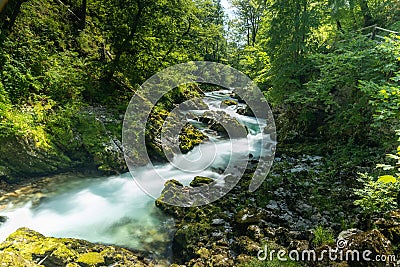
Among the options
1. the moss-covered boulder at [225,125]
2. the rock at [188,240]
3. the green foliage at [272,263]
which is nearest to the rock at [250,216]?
the rock at [188,240]

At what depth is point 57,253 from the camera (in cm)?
390

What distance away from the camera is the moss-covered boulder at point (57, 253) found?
3.74 metres

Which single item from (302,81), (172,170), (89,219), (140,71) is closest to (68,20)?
(140,71)

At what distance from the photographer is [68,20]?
10758mm

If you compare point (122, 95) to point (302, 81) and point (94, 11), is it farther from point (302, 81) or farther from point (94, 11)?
point (302, 81)

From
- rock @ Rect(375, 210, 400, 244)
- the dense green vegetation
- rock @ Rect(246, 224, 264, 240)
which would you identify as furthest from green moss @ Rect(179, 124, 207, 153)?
rock @ Rect(375, 210, 400, 244)

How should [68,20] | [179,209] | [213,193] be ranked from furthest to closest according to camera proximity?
1. [68,20]
2. [213,193]
3. [179,209]

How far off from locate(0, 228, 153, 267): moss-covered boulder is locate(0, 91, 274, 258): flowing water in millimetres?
657

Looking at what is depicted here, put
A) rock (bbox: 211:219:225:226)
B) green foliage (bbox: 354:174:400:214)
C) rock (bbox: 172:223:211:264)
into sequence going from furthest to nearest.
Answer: rock (bbox: 211:219:225:226), rock (bbox: 172:223:211:264), green foliage (bbox: 354:174:400:214)

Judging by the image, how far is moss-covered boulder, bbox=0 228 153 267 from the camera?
3741mm

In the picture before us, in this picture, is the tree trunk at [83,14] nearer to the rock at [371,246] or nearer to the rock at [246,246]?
the rock at [246,246]

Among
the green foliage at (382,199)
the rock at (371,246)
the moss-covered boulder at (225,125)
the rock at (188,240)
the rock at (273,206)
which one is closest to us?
the rock at (371,246)

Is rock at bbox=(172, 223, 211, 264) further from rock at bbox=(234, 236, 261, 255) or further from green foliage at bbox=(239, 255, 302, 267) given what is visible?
green foliage at bbox=(239, 255, 302, 267)

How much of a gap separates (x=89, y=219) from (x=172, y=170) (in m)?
3.42
